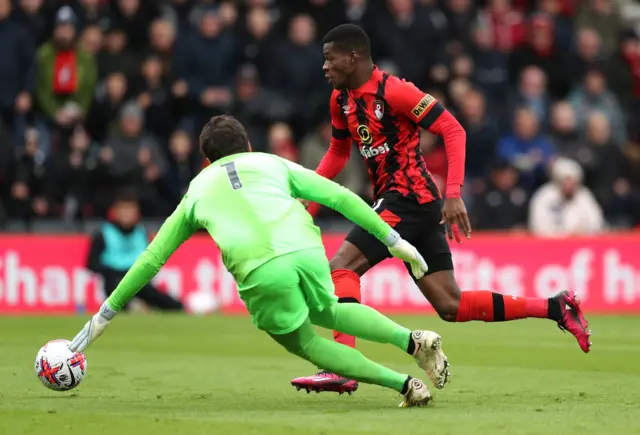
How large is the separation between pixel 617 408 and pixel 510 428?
1.12m

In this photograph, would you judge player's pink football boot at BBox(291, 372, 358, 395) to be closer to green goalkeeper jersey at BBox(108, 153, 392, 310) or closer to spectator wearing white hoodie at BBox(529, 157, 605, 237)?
Answer: green goalkeeper jersey at BBox(108, 153, 392, 310)

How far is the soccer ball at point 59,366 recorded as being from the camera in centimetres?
794

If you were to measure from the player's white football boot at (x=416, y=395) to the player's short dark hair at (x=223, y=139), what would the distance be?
1660 mm

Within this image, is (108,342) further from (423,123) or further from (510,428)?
(510,428)

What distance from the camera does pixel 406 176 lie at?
8.88 meters

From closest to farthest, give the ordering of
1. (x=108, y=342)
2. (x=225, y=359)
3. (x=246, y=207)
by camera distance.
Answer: (x=246, y=207) → (x=225, y=359) → (x=108, y=342)

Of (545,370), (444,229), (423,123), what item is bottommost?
(545,370)

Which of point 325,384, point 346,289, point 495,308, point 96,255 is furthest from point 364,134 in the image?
point 96,255

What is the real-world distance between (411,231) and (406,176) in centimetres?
38

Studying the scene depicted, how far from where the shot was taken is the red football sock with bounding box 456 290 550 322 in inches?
346

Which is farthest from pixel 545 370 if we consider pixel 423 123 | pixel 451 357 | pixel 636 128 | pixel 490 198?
pixel 636 128

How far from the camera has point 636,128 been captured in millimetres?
20859

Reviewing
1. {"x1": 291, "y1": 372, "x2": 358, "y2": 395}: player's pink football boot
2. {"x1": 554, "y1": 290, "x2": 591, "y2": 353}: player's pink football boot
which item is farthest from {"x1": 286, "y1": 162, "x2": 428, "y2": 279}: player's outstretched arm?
{"x1": 554, "y1": 290, "x2": 591, "y2": 353}: player's pink football boot

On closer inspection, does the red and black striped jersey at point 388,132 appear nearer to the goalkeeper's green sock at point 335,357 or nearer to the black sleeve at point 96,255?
the goalkeeper's green sock at point 335,357
